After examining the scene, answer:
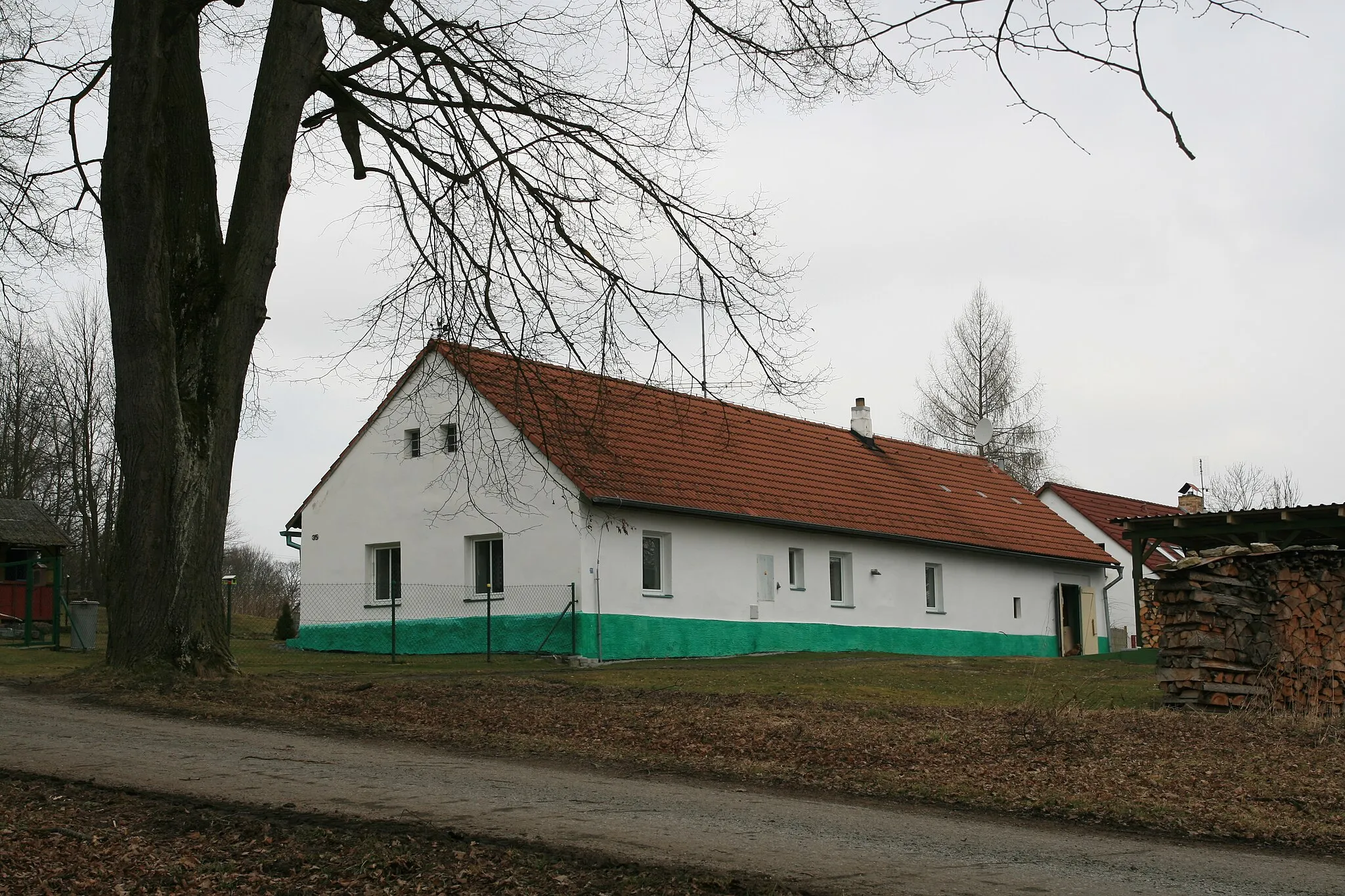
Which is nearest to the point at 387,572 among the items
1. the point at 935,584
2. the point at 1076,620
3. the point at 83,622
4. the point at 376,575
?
the point at 376,575

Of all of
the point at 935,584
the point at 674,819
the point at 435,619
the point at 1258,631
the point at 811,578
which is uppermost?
the point at 811,578

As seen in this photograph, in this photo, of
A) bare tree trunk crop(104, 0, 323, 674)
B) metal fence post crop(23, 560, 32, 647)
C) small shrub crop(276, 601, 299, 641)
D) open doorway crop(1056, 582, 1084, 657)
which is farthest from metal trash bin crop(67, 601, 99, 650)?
open doorway crop(1056, 582, 1084, 657)

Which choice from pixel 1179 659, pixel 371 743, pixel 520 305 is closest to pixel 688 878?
pixel 371 743

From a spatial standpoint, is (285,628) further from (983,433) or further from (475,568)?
(983,433)

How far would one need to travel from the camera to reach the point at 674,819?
7.84 metres

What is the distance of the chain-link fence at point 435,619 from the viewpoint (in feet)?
80.8

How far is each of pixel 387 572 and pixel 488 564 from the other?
3.00m

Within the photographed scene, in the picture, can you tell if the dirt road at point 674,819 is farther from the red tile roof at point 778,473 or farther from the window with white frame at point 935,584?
the window with white frame at point 935,584

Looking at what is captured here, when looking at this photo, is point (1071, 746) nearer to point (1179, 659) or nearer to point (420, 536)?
point (1179, 659)

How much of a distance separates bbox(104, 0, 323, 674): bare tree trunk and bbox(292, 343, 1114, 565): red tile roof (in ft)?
8.79

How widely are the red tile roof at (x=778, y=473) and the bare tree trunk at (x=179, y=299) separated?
2.68 m

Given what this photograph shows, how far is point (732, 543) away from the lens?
27391 millimetres

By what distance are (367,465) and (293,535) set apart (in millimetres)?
3732

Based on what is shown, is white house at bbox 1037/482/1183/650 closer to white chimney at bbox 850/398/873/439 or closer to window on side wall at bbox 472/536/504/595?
white chimney at bbox 850/398/873/439
